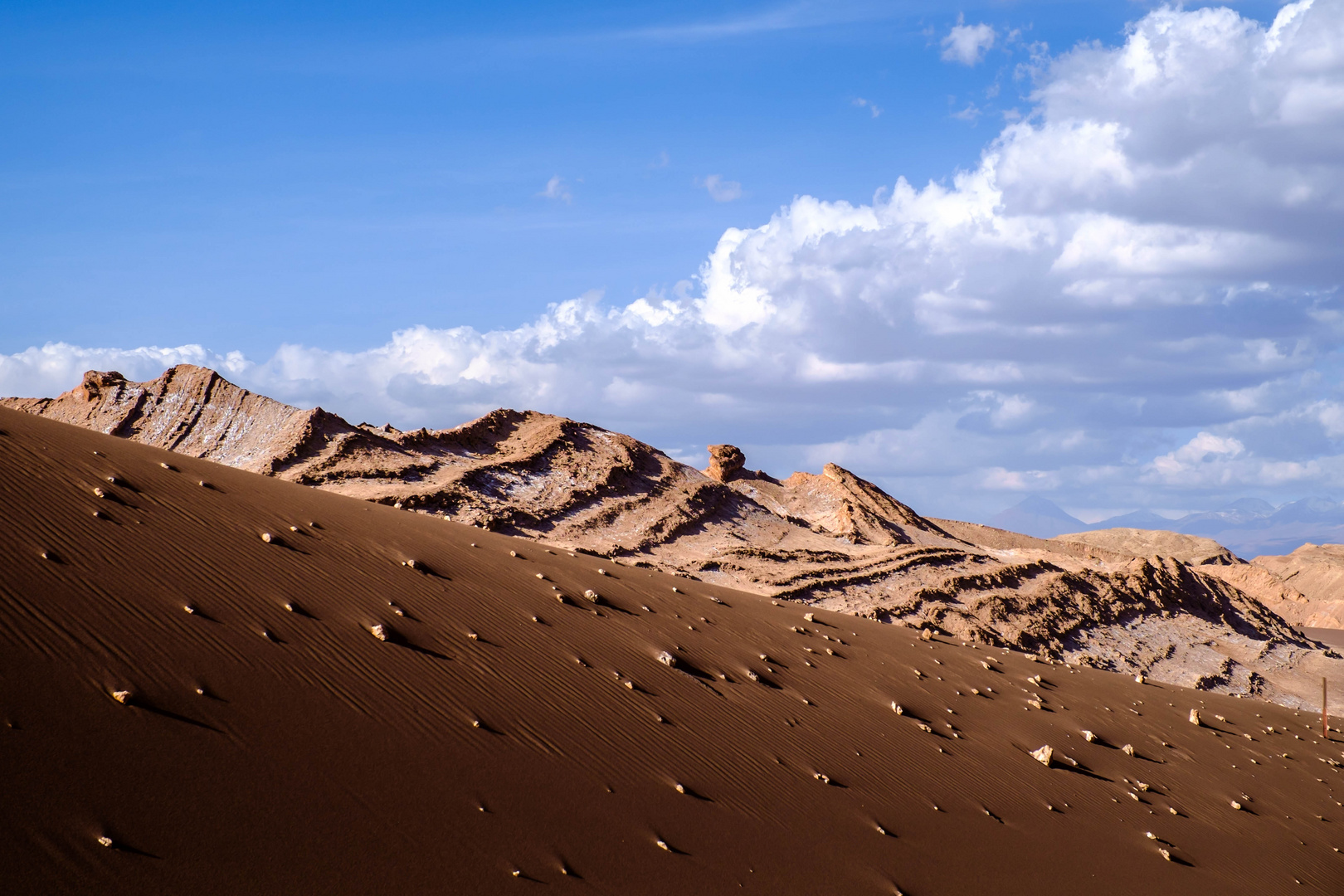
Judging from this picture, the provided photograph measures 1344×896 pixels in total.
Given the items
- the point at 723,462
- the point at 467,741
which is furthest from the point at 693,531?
the point at 467,741

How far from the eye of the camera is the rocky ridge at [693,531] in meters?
23.9

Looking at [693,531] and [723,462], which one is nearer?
[693,531]

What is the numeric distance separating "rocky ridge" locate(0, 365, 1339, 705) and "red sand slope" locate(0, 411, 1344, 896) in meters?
9.85

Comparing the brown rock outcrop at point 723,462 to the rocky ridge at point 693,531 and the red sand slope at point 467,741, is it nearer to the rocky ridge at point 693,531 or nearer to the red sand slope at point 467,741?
the rocky ridge at point 693,531

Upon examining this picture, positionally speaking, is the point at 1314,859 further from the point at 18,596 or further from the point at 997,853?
the point at 18,596

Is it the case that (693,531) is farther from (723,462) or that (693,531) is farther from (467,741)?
(467,741)

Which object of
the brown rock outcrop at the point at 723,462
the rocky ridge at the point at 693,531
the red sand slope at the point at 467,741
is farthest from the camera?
the brown rock outcrop at the point at 723,462

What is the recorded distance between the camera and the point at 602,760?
25.9ft

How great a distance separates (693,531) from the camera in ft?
91.8

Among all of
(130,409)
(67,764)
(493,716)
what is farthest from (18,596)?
(130,409)

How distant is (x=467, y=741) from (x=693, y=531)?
20.9m

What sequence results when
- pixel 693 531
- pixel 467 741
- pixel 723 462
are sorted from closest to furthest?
pixel 467 741
pixel 693 531
pixel 723 462

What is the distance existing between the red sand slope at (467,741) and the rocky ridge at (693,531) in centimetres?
985

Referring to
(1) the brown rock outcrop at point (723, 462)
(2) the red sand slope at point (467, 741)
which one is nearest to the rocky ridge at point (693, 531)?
(1) the brown rock outcrop at point (723, 462)
